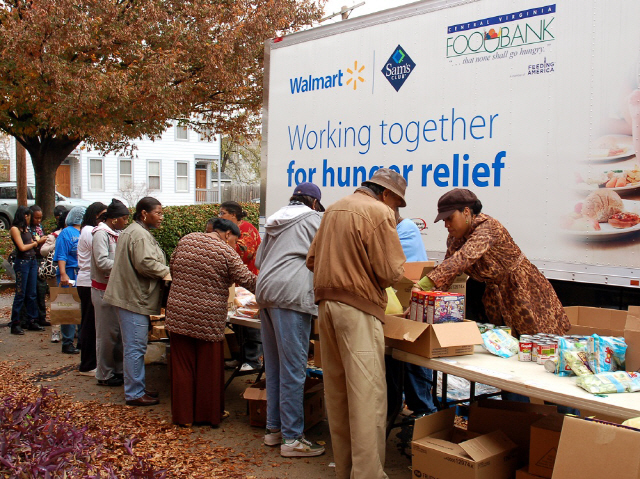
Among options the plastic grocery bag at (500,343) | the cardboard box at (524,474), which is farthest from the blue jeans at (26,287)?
the cardboard box at (524,474)

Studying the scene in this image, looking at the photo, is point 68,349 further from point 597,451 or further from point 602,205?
point 597,451

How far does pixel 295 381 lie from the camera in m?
4.62

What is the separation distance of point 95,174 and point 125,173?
1.40 m

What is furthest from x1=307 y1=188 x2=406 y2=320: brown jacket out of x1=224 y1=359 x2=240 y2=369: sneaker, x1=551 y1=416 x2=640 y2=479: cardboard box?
x1=224 y1=359 x2=240 y2=369: sneaker

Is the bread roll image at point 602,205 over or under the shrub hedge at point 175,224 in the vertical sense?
over

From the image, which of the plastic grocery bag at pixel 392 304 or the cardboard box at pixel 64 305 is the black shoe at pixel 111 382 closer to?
the cardboard box at pixel 64 305

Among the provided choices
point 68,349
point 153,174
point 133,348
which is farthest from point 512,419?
point 153,174

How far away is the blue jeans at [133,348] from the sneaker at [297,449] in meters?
1.79

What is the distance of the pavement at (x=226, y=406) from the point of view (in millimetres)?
4516

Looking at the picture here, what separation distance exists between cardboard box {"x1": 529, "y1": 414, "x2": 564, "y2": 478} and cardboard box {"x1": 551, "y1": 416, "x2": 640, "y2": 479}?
0.65 metres

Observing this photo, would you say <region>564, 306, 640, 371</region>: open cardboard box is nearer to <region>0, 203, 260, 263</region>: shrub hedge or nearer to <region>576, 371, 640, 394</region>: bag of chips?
<region>576, 371, 640, 394</region>: bag of chips

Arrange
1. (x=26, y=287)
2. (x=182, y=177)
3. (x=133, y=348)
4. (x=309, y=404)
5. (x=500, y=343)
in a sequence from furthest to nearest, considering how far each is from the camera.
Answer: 1. (x=182, y=177)
2. (x=26, y=287)
3. (x=133, y=348)
4. (x=309, y=404)
5. (x=500, y=343)

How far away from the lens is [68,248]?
795cm

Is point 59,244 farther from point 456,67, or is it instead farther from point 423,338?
point 423,338
